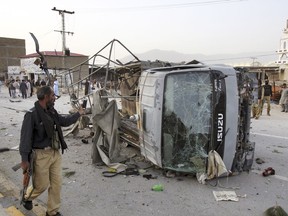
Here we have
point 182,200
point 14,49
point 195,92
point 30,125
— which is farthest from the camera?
point 14,49

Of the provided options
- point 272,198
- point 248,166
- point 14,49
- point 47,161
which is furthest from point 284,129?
point 14,49

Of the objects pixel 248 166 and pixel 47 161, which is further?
pixel 248 166

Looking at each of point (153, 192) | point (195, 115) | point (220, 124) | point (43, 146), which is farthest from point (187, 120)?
point (43, 146)

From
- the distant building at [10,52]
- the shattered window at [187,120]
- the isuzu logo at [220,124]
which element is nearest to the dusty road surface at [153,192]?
the shattered window at [187,120]

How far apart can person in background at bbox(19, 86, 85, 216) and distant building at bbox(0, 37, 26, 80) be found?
6260 cm

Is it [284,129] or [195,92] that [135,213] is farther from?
[284,129]

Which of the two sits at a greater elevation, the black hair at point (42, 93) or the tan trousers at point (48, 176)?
the black hair at point (42, 93)

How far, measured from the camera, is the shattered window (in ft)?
14.9

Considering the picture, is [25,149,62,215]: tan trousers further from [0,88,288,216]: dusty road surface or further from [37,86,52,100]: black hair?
[37,86,52,100]: black hair

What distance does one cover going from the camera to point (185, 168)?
4762 mm

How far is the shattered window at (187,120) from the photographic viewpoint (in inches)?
179

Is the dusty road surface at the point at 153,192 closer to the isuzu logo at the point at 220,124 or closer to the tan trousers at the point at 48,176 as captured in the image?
the tan trousers at the point at 48,176

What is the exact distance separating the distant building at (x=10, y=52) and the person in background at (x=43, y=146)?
62.6 m

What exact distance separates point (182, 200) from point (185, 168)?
1.98ft
